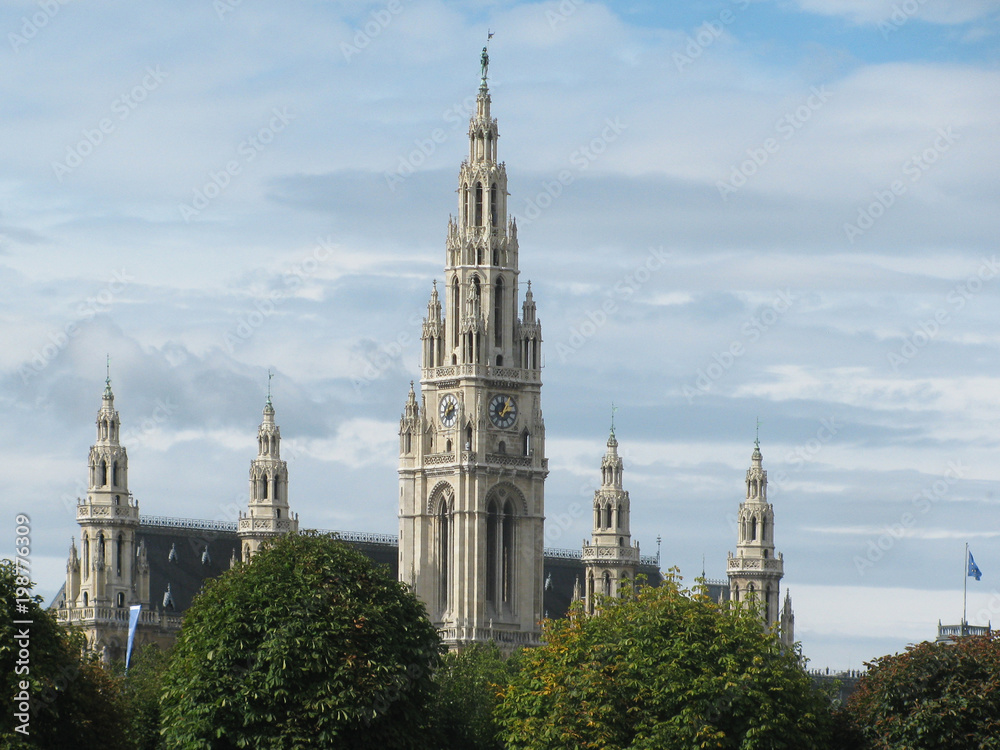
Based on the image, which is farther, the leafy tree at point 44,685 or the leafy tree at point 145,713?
the leafy tree at point 145,713

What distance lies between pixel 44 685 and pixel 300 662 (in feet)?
35.9

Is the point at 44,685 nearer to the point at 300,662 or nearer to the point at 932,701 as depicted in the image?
the point at 300,662

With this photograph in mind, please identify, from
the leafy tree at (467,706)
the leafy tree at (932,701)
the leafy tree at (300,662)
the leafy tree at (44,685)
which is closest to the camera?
the leafy tree at (44,685)

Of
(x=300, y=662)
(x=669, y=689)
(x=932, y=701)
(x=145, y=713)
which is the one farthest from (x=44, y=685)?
(x=932, y=701)

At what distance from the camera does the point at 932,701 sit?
12962cm

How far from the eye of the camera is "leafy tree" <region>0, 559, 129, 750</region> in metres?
122

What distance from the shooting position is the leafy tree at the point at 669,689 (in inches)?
5084

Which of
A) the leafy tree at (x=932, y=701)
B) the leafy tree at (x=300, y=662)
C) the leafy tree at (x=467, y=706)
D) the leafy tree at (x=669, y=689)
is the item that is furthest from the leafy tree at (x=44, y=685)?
the leafy tree at (x=932, y=701)

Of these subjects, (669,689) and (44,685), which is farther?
(669,689)

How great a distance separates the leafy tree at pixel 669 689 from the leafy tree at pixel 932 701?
2.45 m

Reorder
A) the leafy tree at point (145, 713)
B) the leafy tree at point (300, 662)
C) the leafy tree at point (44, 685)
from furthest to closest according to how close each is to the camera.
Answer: the leafy tree at point (145, 713)
the leafy tree at point (300, 662)
the leafy tree at point (44, 685)

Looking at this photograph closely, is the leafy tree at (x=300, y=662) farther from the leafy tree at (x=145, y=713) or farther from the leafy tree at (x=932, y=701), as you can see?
the leafy tree at (x=932, y=701)

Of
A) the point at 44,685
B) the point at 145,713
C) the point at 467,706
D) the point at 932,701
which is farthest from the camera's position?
the point at 467,706

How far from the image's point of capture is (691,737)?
421 ft
